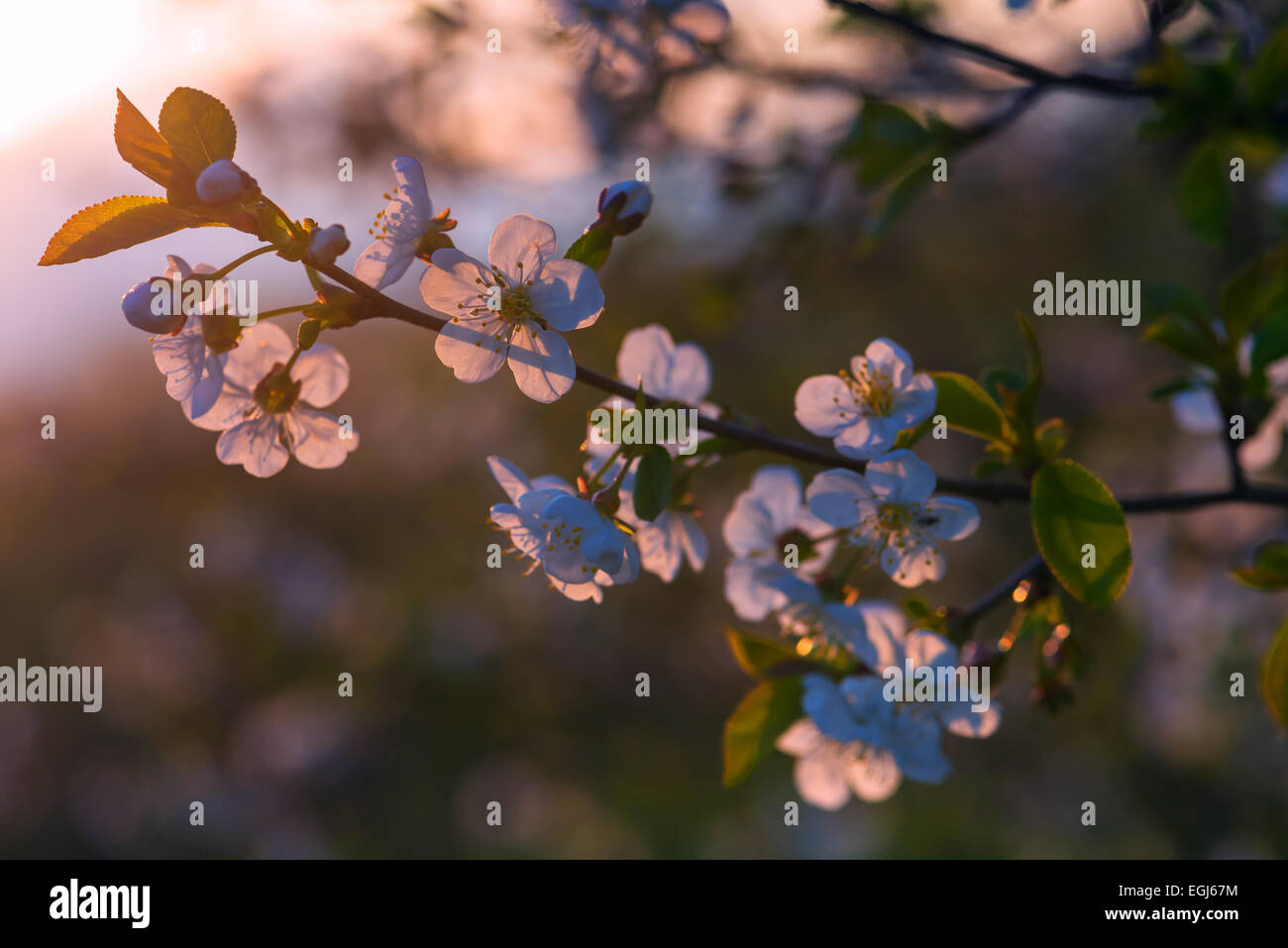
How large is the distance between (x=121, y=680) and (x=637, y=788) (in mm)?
2541

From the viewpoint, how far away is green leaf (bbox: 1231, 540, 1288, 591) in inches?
35.7

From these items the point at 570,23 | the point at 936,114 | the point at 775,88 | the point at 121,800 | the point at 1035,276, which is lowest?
the point at 121,800

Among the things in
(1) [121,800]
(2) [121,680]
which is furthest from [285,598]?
(1) [121,800]

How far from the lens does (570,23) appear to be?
1.45 meters

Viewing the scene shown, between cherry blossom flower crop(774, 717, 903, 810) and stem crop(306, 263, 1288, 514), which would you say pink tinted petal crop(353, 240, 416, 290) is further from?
cherry blossom flower crop(774, 717, 903, 810)

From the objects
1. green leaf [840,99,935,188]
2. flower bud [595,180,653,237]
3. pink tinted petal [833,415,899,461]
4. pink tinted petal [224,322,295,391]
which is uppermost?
green leaf [840,99,935,188]

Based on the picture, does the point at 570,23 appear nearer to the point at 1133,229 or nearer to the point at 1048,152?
the point at 1048,152

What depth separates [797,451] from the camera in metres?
0.77

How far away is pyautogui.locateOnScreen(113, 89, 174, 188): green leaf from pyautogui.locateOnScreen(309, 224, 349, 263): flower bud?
142 millimetres

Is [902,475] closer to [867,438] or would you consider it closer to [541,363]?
[867,438]

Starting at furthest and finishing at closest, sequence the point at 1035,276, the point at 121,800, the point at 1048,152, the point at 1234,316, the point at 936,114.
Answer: the point at 1035,276 < the point at 121,800 < the point at 1048,152 < the point at 936,114 < the point at 1234,316

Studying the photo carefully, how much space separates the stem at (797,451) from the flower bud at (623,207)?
15 cm

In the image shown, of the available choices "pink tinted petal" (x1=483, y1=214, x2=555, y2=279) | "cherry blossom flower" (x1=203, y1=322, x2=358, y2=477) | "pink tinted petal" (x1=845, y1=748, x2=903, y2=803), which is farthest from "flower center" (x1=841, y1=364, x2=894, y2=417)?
"cherry blossom flower" (x1=203, y1=322, x2=358, y2=477)

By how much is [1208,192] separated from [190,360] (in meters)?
1.29
